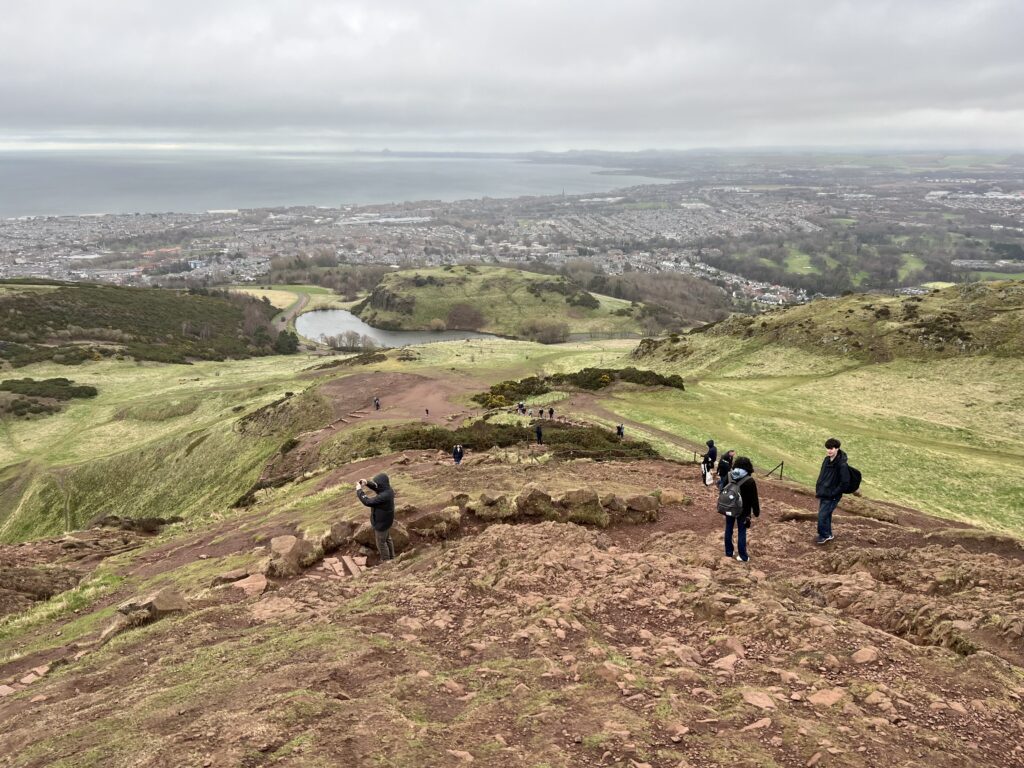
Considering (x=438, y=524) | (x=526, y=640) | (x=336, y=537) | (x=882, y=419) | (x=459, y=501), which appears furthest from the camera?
(x=882, y=419)

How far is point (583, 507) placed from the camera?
17500 mm

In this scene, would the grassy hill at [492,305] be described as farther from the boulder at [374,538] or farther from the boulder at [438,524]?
the boulder at [374,538]

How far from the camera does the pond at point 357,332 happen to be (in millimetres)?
144875

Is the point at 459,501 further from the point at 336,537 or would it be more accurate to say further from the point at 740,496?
the point at 740,496

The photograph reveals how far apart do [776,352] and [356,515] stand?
46463 mm

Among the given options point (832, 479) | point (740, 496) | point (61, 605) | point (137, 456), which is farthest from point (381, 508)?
point (137, 456)

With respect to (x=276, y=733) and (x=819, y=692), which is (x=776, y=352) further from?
(x=276, y=733)

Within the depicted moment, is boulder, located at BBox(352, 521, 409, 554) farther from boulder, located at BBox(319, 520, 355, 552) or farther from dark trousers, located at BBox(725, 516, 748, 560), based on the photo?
dark trousers, located at BBox(725, 516, 748, 560)

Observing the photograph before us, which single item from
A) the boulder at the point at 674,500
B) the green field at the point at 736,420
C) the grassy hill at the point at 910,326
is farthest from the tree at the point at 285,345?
the boulder at the point at 674,500

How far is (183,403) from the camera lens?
6175cm

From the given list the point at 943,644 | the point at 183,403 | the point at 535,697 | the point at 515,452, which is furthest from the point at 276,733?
the point at 183,403

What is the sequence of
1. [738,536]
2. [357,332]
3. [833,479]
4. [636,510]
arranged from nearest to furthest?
[738,536]
[833,479]
[636,510]
[357,332]

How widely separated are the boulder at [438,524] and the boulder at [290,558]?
3.01m

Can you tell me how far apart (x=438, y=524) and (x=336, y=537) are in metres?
2.96
